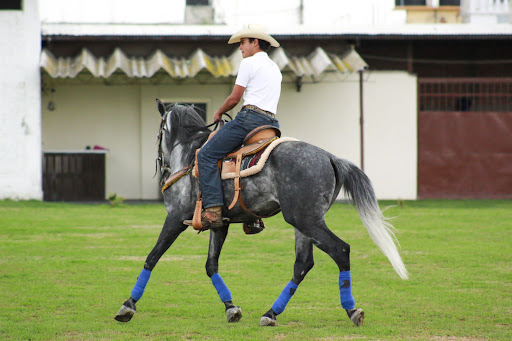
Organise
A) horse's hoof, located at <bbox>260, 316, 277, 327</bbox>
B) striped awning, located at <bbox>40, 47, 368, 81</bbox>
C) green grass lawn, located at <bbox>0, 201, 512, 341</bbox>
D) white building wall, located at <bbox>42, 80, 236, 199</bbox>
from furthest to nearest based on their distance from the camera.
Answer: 1. white building wall, located at <bbox>42, 80, 236, 199</bbox>
2. striped awning, located at <bbox>40, 47, 368, 81</bbox>
3. horse's hoof, located at <bbox>260, 316, 277, 327</bbox>
4. green grass lawn, located at <bbox>0, 201, 512, 341</bbox>

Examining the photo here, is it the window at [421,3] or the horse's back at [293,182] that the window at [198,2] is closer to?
the window at [421,3]

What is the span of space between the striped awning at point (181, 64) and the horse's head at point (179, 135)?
42.8 ft

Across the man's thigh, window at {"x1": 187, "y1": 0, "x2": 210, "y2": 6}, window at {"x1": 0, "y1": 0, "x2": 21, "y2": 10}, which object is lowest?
the man's thigh

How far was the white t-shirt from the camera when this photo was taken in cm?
738

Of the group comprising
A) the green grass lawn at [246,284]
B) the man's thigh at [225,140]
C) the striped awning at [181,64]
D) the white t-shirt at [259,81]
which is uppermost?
the striped awning at [181,64]

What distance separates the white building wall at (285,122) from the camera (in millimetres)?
24047

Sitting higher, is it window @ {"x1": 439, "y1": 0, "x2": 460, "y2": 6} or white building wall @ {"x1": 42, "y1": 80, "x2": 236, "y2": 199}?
window @ {"x1": 439, "y1": 0, "x2": 460, "y2": 6}

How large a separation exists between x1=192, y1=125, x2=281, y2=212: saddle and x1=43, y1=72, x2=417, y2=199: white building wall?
1685 cm

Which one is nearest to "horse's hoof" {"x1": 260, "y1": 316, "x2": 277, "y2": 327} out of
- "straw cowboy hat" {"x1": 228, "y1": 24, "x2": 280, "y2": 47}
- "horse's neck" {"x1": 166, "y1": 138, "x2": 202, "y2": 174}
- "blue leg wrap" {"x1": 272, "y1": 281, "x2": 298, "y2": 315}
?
"blue leg wrap" {"x1": 272, "y1": 281, "x2": 298, "y2": 315}

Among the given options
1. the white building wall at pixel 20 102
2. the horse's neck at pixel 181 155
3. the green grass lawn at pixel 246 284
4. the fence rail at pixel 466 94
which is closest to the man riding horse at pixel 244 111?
the horse's neck at pixel 181 155

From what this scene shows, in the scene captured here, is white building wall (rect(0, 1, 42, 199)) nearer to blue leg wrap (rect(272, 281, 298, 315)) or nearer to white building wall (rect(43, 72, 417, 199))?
Answer: white building wall (rect(43, 72, 417, 199))

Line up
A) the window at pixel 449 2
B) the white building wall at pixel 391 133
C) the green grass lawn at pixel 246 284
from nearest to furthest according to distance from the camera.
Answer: the green grass lawn at pixel 246 284 → the white building wall at pixel 391 133 → the window at pixel 449 2

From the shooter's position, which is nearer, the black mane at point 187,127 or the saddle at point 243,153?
the saddle at point 243,153

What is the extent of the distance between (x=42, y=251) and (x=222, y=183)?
20.1 ft
